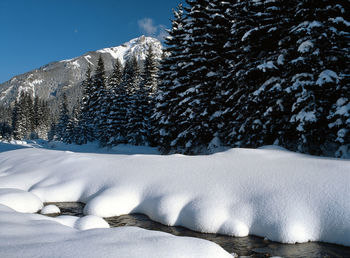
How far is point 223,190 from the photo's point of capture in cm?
559

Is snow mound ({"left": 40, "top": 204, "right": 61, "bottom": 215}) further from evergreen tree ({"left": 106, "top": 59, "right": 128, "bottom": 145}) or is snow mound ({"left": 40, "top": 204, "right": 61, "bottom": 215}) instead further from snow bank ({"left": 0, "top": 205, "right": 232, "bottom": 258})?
evergreen tree ({"left": 106, "top": 59, "right": 128, "bottom": 145})

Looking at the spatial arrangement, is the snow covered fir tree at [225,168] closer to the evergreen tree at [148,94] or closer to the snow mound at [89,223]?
the snow mound at [89,223]

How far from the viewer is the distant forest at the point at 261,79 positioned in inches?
358

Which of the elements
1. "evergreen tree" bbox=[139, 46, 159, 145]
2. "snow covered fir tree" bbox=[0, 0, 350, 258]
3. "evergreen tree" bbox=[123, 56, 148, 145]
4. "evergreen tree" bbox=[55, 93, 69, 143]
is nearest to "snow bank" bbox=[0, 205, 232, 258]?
"snow covered fir tree" bbox=[0, 0, 350, 258]

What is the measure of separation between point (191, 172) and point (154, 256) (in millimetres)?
3846

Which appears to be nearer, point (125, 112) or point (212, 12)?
point (212, 12)

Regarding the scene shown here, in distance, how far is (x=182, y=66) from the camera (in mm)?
16484

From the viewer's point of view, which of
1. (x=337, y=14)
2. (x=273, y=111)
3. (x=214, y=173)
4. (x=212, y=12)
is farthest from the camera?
(x=212, y=12)

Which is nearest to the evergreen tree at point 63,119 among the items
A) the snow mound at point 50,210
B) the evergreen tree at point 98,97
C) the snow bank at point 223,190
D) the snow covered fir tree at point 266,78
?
the evergreen tree at point 98,97

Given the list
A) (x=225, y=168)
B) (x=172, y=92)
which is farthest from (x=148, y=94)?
(x=225, y=168)

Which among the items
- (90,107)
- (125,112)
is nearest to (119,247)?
(125,112)

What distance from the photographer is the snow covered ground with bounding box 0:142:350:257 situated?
4480mm

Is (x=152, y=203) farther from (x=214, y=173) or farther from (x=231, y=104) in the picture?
(x=231, y=104)

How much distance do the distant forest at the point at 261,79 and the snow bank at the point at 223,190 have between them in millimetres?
3507
